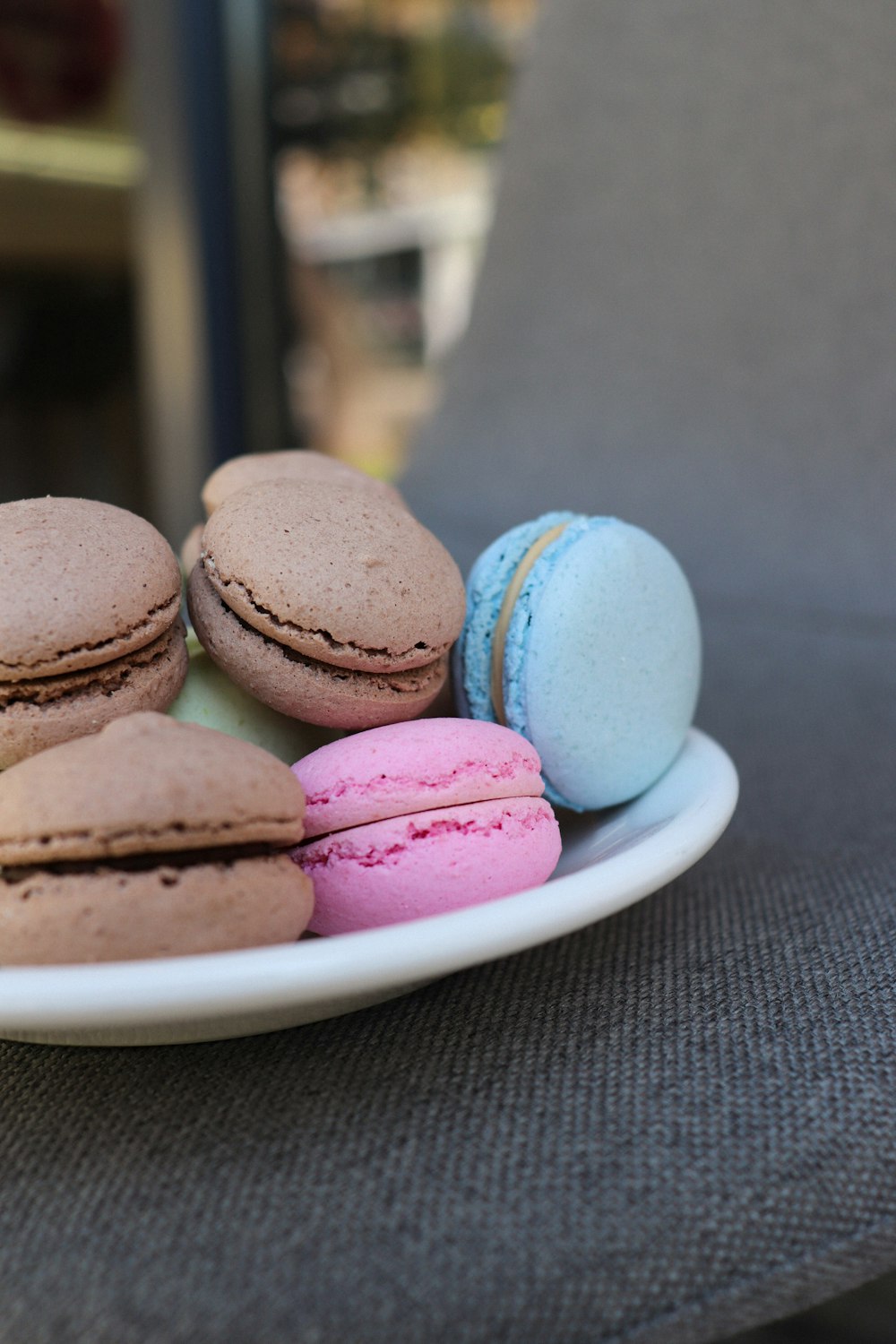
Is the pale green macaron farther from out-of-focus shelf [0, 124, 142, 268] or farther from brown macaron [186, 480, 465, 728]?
out-of-focus shelf [0, 124, 142, 268]

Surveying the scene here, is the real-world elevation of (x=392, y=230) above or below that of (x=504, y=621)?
below

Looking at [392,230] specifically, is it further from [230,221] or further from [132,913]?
[132,913]

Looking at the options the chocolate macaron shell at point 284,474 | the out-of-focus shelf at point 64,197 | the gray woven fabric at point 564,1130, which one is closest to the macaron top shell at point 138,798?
the gray woven fabric at point 564,1130

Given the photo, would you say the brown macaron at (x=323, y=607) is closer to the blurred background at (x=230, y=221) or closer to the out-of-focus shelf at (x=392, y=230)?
the blurred background at (x=230, y=221)

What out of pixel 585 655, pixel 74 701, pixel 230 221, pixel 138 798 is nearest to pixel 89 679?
pixel 74 701

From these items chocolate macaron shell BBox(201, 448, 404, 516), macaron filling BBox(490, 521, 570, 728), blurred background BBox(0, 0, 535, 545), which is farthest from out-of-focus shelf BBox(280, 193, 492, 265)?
macaron filling BBox(490, 521, 570, 728)
